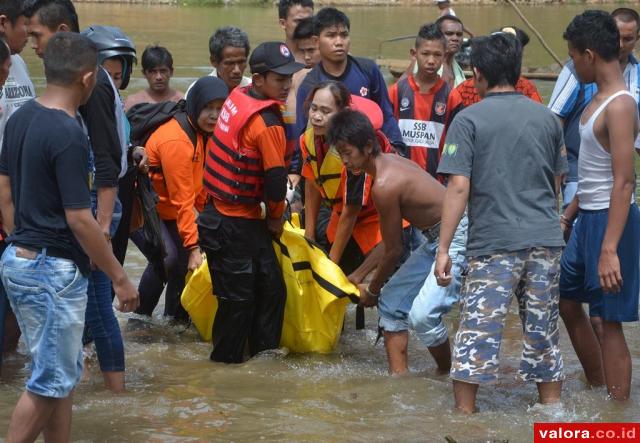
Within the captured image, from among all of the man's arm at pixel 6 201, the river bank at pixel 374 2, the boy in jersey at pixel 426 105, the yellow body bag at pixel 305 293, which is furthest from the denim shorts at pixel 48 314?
the river bank at pixel 374 2

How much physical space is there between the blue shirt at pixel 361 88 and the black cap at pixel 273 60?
109 centimetres

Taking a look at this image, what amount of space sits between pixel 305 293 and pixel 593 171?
6.08 ft

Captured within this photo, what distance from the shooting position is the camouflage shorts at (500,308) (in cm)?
498

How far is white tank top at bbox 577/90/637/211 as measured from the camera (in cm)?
522

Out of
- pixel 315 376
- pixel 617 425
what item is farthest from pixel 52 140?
pixel 617 425

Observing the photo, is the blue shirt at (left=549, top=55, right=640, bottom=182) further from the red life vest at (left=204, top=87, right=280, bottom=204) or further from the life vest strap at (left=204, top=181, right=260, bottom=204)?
the life vest strap at (left=204, top=181, right=260, bottom=204)

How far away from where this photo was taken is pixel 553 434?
191 inches

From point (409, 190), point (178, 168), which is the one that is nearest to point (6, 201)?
point (178, 168)

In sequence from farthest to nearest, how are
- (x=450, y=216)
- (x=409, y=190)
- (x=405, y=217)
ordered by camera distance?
(x=405, y=217) < (x=409, y=190) < (x=450, y=216)

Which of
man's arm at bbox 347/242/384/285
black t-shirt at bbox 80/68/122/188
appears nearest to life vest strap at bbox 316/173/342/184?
man's arm at bbox 347/242/384/285

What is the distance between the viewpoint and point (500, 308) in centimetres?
498

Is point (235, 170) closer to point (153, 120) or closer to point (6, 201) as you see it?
point (153, 120)

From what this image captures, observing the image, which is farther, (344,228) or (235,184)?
(344,228)

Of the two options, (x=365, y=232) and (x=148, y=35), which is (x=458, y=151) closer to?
(x=365, y=232)
